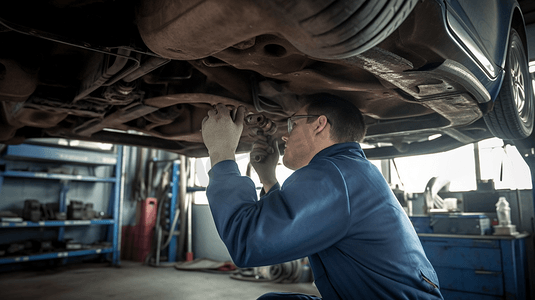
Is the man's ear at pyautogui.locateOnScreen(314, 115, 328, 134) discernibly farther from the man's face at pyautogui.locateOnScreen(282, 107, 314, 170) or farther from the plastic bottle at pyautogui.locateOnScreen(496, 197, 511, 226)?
the plastic bottle at pyautogui.locateOnScreen(496, 197, 511, 226)

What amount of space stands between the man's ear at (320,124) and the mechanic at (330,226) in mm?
160

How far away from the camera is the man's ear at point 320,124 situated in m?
1.38

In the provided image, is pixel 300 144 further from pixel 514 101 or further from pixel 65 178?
pixel 65 178

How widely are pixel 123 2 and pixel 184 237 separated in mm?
5960

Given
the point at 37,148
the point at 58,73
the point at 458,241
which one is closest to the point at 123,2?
the point at 58,73

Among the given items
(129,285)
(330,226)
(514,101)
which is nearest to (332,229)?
(330,226)

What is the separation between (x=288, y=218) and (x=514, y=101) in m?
1.52

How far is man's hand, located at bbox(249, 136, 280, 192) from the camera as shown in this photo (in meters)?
1.70

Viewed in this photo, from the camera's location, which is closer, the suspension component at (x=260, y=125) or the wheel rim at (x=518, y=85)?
the suspension component at (x=260, y=125)

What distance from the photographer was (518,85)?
194cm

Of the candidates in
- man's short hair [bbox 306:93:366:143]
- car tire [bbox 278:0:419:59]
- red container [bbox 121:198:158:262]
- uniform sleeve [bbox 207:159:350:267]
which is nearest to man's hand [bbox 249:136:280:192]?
man's short hair [bbox 306:93:366:143]

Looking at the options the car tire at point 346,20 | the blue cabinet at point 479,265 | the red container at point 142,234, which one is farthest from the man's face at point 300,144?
the red container at point 142,234

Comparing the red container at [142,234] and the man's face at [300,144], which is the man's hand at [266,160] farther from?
the red container at [142,234]

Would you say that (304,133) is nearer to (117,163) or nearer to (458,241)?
(458,241)
